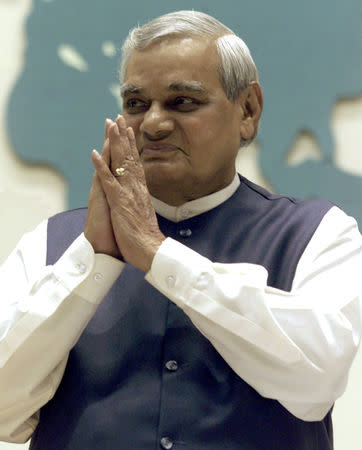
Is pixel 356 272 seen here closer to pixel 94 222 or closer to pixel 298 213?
pixel 298 213

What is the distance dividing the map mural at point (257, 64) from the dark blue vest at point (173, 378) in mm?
626

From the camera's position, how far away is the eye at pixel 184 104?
6.01ft

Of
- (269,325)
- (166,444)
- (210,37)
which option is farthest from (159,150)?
(166,444)

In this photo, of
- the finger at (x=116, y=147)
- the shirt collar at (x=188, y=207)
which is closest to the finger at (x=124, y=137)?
the finger at (x=116, y=147)

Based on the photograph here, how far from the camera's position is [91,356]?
173 cm

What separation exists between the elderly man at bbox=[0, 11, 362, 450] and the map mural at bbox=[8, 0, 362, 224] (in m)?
0.57

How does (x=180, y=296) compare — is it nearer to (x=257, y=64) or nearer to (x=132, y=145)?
(x=132, y=145)

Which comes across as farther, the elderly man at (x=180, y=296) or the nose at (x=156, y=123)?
the nose at (x=156, y=123)

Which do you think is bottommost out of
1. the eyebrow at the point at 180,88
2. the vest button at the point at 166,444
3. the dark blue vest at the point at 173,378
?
the vest button at the point at 166,444

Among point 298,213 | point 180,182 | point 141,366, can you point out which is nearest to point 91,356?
point 141,366

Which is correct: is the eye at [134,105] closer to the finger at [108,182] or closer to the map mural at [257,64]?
the finger at [108,182]

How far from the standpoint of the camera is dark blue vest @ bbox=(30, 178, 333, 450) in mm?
1609

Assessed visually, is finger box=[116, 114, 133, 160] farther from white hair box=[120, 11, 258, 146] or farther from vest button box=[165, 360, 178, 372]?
vest button box=[165, 360, 178, 372]

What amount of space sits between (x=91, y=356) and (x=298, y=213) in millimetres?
515
